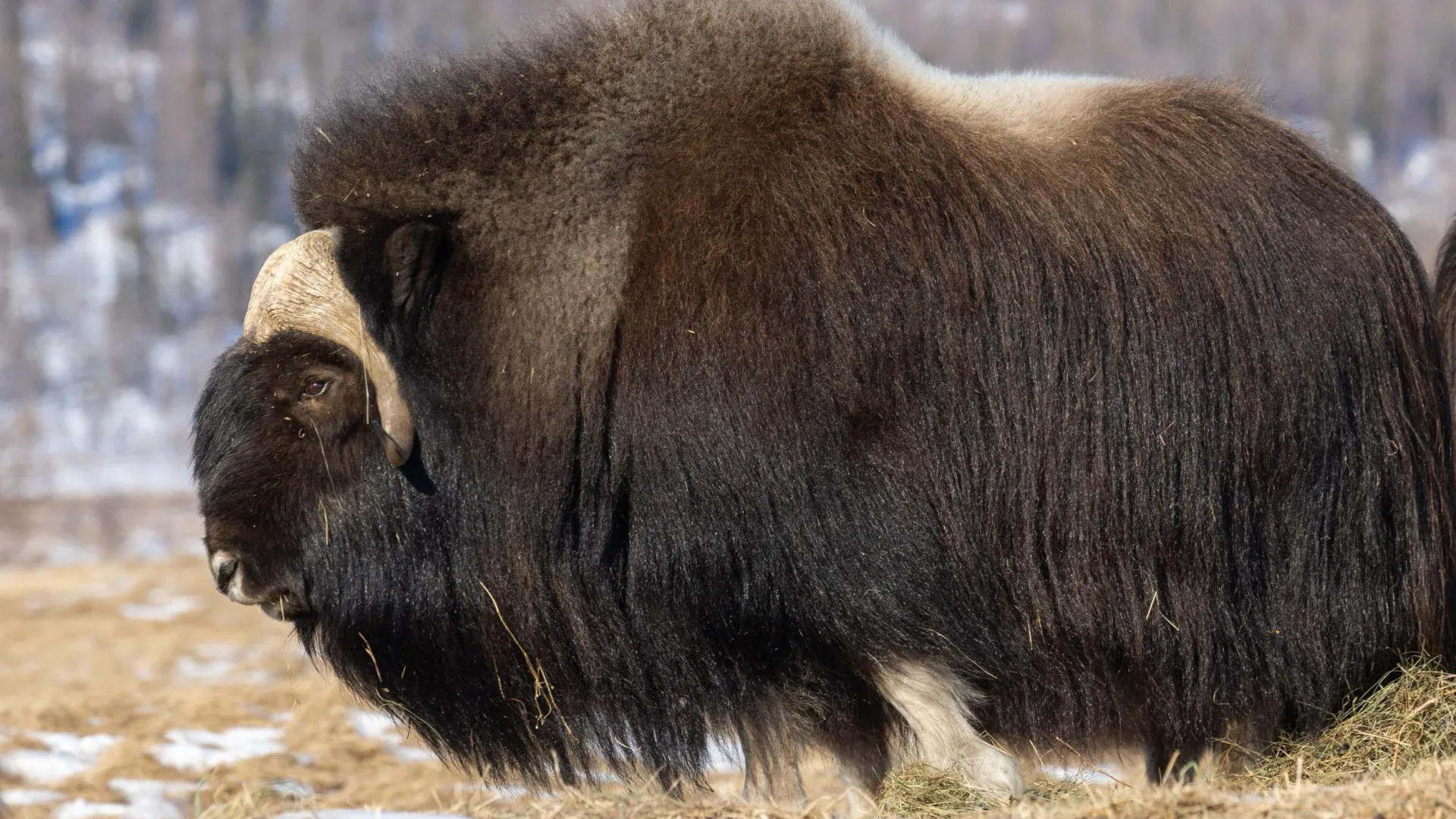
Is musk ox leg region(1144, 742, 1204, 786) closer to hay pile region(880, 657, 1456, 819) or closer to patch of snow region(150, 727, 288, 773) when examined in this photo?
hay pile region(880, 657, 1456, 819)

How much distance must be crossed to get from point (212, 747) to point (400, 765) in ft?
2.06

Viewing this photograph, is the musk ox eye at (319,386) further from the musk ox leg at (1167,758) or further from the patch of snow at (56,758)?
the musk ox leg at (1167,758)

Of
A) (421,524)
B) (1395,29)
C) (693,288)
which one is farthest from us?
(1395,29)

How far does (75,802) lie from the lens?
411 centimetres

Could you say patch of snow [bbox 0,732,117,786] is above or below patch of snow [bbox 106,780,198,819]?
above

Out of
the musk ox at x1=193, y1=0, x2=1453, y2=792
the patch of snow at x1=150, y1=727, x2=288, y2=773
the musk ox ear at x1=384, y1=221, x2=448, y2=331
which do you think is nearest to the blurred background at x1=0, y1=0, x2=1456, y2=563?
the patch of snow at x1=150, y1=727, x2=288, y2=773

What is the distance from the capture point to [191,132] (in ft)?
196

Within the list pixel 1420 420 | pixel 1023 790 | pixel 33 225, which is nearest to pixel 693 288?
pixel 1023 790

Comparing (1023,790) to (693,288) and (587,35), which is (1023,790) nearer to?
(693,288)

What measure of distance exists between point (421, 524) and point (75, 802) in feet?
4.92

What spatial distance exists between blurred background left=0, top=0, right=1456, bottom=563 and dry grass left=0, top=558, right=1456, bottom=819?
13.0 meters

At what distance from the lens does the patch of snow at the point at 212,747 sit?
187 inches

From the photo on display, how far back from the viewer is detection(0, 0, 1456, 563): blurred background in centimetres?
3581

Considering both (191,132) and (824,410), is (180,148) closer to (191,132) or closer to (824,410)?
(191,132)
